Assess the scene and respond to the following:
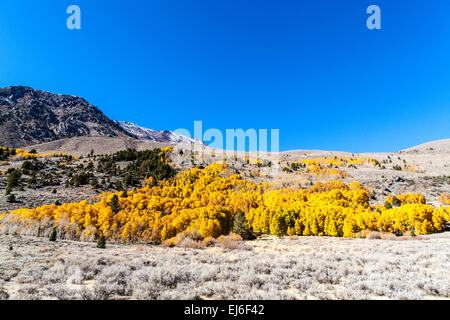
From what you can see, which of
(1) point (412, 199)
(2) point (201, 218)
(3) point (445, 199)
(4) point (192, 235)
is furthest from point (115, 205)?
(3) point (445, 199)

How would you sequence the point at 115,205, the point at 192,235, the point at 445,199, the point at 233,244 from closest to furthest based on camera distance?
1. the point at 233,244
2. the point at 192,235
3. the point at 115,205
4. the point at 445,199

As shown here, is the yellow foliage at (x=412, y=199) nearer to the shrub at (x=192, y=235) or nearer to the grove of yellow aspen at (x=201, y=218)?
the grove of yellow aspen at (x=201, y=218)

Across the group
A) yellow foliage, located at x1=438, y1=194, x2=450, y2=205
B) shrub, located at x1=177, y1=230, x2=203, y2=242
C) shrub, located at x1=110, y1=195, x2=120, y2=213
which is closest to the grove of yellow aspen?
shrub, located at x1=110, y1=195, x2=120, y2=213

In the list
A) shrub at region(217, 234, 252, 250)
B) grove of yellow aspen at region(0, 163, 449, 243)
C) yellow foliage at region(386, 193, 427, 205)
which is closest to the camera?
shrub at region(217, 234, 252, 250)

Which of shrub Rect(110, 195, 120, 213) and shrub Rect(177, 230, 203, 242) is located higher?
shrub Rect(110, 195, 120, 213)

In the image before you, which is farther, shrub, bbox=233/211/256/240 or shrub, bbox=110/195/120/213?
shrub, bbox=110/195/120/213

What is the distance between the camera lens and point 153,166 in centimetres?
11044

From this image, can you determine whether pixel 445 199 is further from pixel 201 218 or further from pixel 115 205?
pixel 115 205

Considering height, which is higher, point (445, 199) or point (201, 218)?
point (445, 199)

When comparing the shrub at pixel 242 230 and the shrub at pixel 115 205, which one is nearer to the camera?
the shrub at pixel 242 230

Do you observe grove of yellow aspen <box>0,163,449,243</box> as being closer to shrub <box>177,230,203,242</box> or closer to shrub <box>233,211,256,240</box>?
shrub <box>177,230,203,242</box>

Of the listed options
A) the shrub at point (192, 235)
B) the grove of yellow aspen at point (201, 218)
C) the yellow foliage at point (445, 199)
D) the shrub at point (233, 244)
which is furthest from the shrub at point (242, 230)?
the yellow foliage at point (445, 199)
